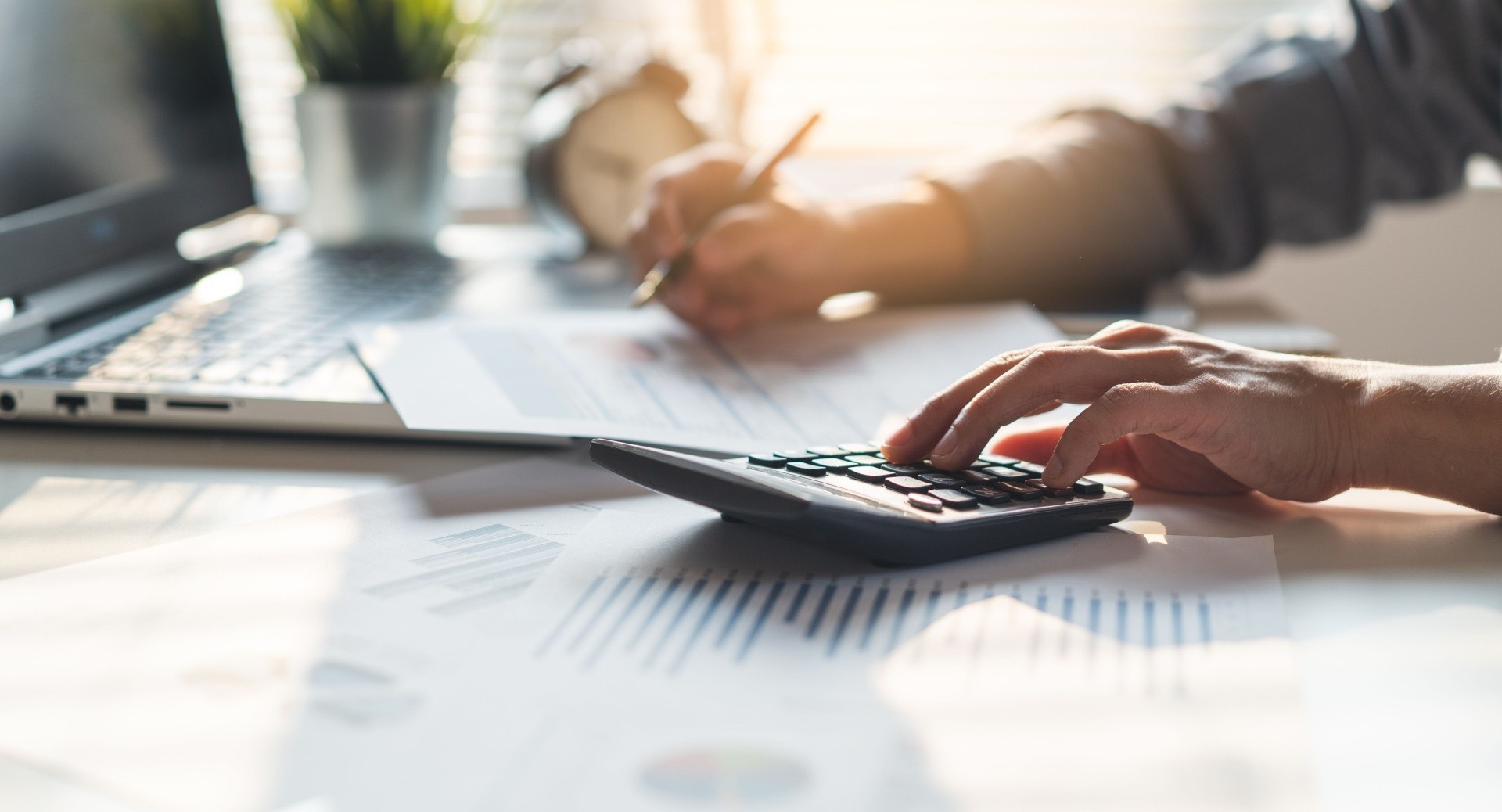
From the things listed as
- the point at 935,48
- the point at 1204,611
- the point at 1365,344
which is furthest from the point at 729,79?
the point at 1204,611

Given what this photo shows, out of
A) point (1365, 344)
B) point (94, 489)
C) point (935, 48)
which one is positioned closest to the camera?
point (94, 489)

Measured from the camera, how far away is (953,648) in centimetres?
37

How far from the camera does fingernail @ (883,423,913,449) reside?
19.7 inches

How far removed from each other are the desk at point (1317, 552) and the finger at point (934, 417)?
0.28ft

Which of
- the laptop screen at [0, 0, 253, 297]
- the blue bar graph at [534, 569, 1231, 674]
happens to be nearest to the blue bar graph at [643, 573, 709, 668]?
the blue bar graph at [534, 569, 1231, 674]

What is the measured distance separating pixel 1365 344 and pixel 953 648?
4.60 ft

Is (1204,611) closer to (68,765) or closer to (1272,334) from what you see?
(68,765)

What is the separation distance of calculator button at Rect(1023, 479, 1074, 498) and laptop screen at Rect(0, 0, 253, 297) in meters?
0.65

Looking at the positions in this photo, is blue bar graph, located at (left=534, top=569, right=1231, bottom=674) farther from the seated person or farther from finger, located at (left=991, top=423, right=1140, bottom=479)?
the seated person

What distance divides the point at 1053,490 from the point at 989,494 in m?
0.03

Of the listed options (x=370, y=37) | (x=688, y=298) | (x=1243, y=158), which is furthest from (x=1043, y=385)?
(x=370, y=37)

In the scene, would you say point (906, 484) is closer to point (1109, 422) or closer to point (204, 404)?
point (1109, 422)

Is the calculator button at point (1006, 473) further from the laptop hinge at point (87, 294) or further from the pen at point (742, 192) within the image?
the laptop hinge at point (87, 294)

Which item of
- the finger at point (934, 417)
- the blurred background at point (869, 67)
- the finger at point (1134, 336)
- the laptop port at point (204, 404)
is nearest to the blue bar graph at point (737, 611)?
the finger at point (934, 417)
